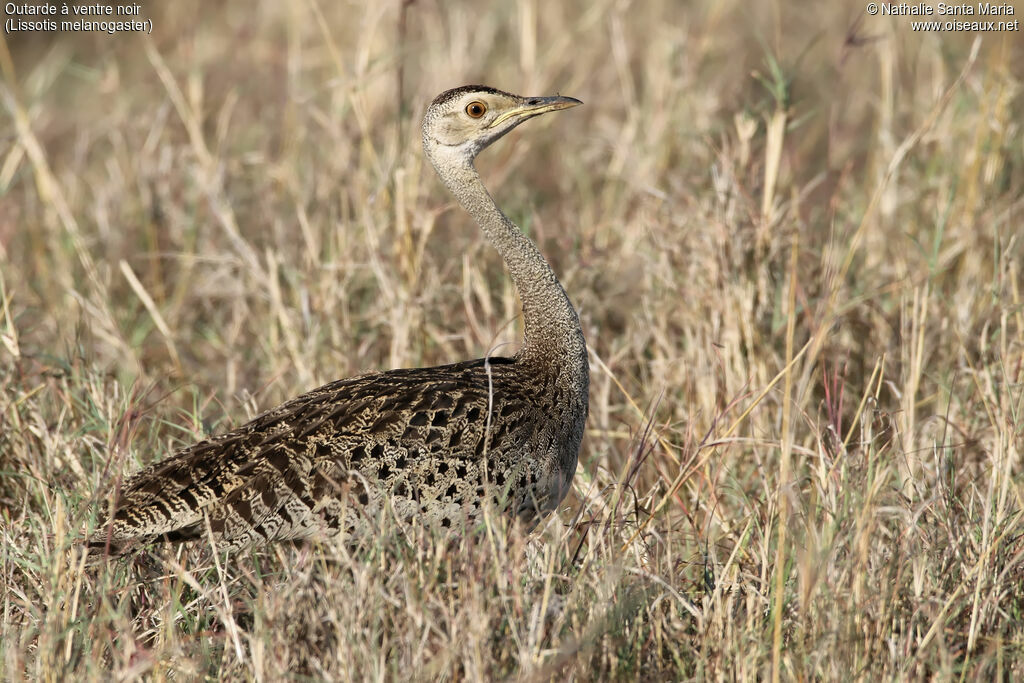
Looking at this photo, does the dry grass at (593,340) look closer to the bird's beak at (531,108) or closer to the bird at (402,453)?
the bird at (402,453)

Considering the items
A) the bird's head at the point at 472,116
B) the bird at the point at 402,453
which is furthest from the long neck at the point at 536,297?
the bird's head at the point at 472,116

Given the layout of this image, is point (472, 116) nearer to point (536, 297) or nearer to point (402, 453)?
point (536, 297)

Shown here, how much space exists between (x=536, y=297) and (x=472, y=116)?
0.61m

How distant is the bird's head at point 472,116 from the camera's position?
12.4 ft

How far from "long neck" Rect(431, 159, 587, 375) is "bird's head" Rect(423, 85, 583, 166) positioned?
161 mm

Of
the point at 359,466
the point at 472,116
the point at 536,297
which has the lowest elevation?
the point at 359,466

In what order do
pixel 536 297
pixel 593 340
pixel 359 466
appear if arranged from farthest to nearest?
1. pixel 593 340
2. pixel 536 297
3. pixel 359 466

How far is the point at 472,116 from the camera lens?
3.81 metres

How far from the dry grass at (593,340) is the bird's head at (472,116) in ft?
2.41

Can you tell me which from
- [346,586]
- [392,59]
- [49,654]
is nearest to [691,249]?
[392,59]

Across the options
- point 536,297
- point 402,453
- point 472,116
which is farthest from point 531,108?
point 402,453

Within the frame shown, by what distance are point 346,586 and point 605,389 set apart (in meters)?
1.82

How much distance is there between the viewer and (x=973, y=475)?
3836 mm

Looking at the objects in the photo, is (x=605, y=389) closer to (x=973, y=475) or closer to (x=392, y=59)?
(x=973, y=475)
